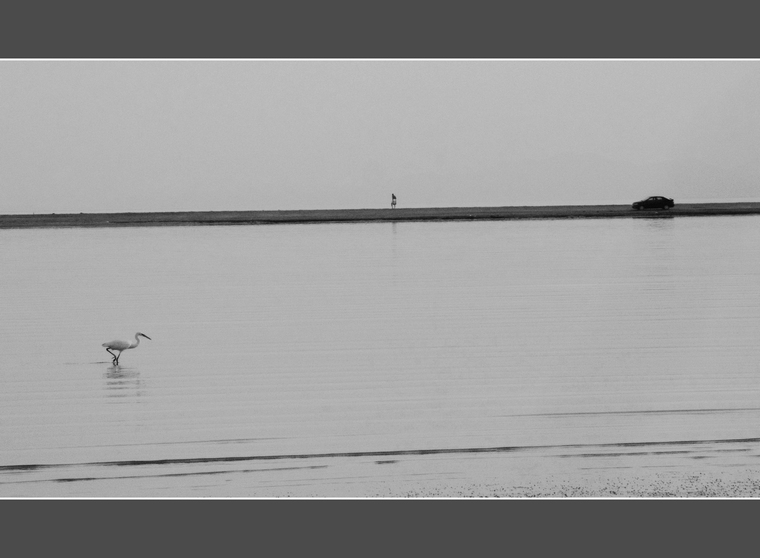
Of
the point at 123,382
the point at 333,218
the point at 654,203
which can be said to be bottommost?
the point at 123,382

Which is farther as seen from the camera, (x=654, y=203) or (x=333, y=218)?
(x=333, y=218)

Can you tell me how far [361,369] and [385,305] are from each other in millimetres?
2609

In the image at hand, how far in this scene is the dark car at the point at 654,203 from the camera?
22.5 m

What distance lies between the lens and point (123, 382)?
229 inches

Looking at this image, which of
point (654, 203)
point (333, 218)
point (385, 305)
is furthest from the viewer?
point (333, 218)

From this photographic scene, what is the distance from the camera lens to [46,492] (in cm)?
391

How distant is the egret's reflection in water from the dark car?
767 inches

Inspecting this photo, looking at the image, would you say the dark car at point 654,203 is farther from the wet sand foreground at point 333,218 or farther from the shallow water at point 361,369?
the shallow water at point 361,369

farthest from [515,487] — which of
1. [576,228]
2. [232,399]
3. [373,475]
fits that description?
[576,228]

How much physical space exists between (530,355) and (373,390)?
1.68 m

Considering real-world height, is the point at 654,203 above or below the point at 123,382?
above

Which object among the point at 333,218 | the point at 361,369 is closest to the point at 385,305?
the point at 361,369

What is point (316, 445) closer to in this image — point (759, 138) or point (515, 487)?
point (515, 487)

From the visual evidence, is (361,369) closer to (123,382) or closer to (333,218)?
(123,382)
